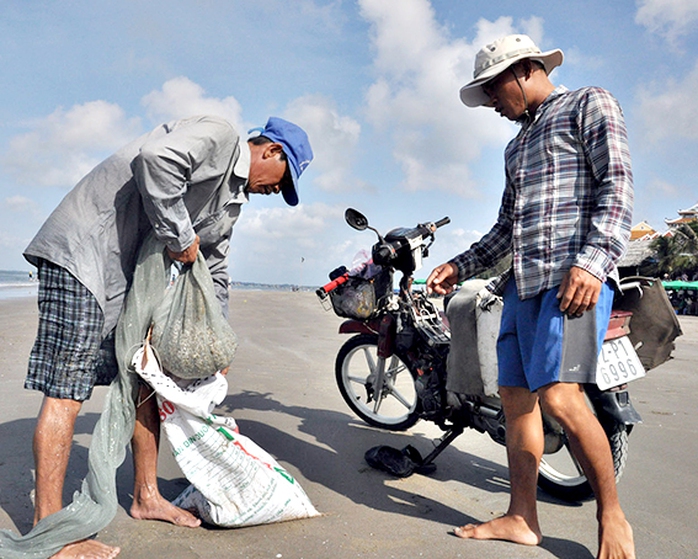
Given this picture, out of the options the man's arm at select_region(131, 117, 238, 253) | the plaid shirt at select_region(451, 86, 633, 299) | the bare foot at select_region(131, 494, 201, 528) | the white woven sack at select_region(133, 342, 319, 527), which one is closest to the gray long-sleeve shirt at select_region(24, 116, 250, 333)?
the man's arm at select_region(131, 117, 238, 253)

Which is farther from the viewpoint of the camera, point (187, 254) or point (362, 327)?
point (362, 327)

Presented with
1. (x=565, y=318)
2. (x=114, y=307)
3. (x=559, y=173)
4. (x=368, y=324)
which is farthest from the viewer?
(x=368, y=324)

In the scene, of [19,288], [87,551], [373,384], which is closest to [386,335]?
[373,384]

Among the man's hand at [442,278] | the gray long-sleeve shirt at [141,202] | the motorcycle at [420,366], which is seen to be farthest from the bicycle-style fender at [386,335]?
the gray long-sleeve shirt at [141,202]

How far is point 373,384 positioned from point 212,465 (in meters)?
1.81

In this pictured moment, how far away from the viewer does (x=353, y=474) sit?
309cm

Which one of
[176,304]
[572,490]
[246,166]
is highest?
[246,166]

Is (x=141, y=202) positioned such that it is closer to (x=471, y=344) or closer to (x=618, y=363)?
(x=471, y=344)

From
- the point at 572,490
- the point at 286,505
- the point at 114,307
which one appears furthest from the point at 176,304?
the point at 572,490

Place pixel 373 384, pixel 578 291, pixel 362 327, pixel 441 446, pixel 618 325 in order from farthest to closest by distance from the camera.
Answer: pixel 362 327 < pixel 373 384 < pixel 441 446 < pixel 618 325 < pixel 578 291

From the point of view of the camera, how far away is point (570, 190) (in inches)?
84.7

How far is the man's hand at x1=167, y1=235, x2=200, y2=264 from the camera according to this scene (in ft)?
7.52

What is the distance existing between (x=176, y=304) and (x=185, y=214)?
423 millimetres

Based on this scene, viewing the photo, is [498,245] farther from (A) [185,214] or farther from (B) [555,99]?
(A) [185,214]
